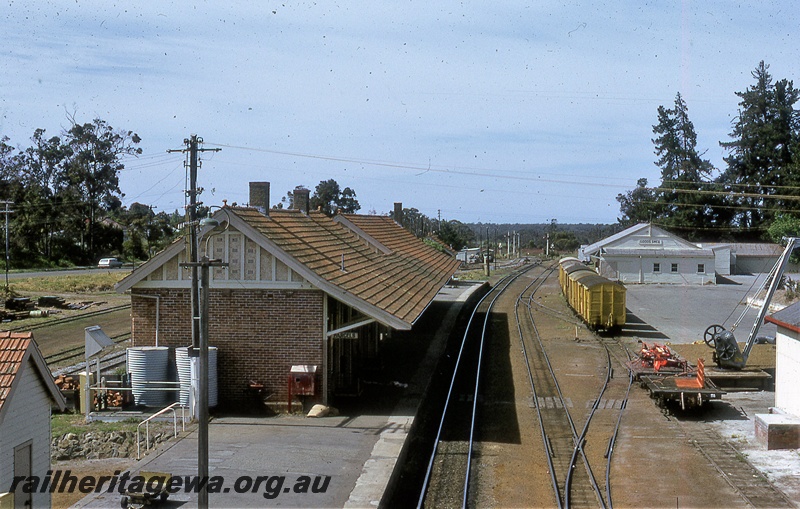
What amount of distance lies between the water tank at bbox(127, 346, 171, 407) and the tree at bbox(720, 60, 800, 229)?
68.8 metres

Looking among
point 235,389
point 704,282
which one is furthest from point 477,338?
point 704,282

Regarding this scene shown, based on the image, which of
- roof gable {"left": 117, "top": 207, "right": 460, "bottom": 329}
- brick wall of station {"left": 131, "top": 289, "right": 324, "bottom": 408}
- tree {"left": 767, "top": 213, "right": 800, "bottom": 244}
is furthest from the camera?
tree {"left": 767, "top": 213, "right": 800, "bottom": 244}

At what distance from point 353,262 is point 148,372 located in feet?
22.1

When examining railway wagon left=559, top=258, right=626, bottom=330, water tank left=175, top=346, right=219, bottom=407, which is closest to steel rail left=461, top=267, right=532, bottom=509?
railway wagon left=559, top=258, right=626, bottom=330

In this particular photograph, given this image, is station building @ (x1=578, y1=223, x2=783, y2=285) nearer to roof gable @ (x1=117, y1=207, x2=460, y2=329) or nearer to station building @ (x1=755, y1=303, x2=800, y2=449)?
roof gable @ (x1=117, y1=207, x2=460, y2=329)

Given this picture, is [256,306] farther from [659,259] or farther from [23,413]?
[659,259]

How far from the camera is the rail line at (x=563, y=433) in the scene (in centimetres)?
1250

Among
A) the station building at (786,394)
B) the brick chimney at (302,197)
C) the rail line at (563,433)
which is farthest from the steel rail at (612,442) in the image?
the brick chimney at (302,197)

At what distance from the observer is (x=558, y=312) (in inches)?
1634

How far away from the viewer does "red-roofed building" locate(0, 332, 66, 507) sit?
1030cm

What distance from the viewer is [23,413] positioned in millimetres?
10773

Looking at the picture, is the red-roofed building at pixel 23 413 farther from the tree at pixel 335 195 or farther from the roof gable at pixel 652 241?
the tree at pixel 335 195

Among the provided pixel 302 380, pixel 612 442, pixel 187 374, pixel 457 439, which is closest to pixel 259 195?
pixel 187 374

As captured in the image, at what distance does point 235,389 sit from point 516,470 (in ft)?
20.6
